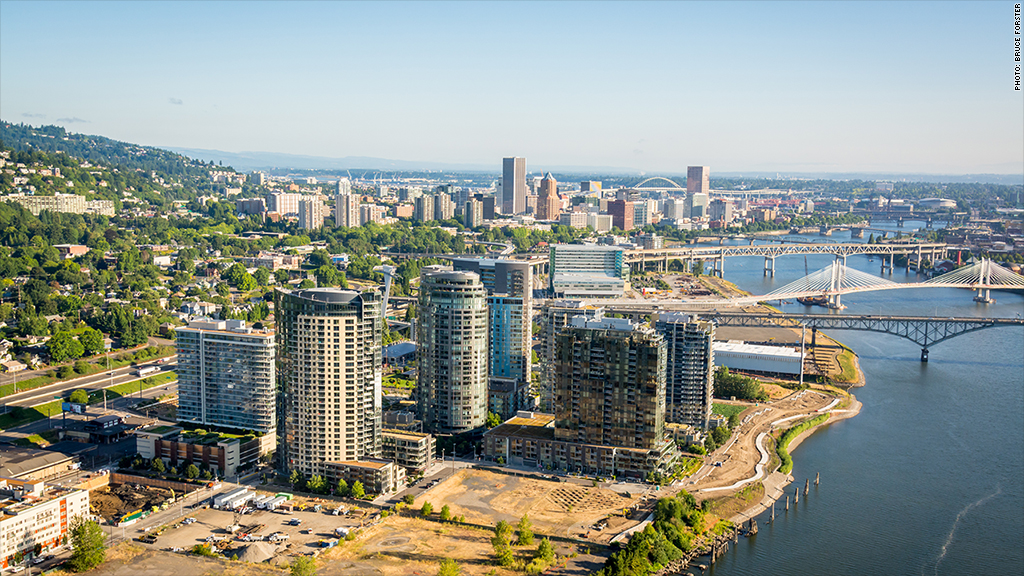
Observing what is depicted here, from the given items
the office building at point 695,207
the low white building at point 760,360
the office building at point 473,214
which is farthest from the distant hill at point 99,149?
the low white building at point 760,360

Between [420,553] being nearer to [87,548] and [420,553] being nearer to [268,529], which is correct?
[268,529]

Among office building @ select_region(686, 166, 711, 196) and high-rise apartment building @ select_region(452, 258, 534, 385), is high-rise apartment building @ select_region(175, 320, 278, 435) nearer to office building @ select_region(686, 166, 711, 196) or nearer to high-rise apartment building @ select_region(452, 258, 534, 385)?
high-rise apartment building @ select_region(452, 258, 534, 385)

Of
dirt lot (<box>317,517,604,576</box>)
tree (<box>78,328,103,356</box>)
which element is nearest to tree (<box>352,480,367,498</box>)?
dirt lot (<box>317,517,604,576</box>)

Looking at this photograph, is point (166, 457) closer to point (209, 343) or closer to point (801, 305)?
point (209, 343)

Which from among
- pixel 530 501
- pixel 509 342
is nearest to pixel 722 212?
pixel 509 342

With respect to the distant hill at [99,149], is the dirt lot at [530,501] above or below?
below

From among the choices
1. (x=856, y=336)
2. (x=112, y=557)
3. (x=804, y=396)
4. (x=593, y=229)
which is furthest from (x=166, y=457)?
(x=593, y=229)

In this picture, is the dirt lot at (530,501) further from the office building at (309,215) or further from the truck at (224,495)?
the office building at (309,215)
